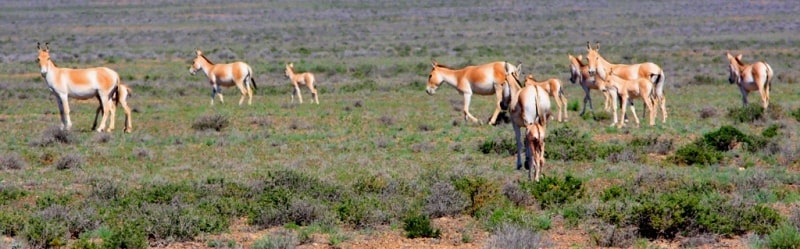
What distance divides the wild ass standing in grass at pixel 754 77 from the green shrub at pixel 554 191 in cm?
1201

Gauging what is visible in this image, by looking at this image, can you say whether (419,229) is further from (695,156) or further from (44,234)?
(695,156)

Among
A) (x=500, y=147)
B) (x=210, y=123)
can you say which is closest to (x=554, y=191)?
(x=500, y=147)

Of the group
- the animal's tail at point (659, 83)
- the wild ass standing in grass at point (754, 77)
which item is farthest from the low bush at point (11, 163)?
the wild ass standing in grass at point (754, 77)

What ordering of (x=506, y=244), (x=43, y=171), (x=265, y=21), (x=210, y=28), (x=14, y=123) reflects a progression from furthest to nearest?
(x=265, y=21), (x=210, y=28), (x=14, y=123), (x=43, y=171), (x=506, y=244)

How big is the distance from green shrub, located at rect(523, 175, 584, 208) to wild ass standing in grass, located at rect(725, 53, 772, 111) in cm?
1201

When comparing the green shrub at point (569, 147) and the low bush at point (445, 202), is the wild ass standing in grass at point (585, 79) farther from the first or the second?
the low bush at point (445, 202)

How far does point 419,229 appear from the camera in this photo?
10.9 meters

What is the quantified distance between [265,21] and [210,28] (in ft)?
28.6

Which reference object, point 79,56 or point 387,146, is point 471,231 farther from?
point 79,56

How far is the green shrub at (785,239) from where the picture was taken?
9.56 m

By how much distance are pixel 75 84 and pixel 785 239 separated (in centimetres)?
1582

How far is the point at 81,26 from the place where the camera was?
83.1 meters

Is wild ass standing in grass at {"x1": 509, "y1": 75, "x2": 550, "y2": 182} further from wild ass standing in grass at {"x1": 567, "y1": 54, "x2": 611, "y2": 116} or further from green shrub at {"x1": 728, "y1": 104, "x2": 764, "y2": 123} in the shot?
wild ass standing in grass at {"x1": 567, "y1": 54, "x2": 611, "y2": 116}

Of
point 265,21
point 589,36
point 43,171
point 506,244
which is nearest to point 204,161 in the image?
point 43,171
